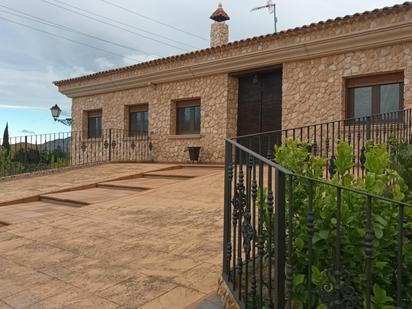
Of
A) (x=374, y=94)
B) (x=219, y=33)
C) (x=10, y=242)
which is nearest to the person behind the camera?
(x=10, y=242)

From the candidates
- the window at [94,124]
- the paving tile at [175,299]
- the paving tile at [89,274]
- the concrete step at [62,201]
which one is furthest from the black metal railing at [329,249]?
the window at [94,124]

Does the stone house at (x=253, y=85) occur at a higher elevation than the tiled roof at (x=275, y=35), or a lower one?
lower

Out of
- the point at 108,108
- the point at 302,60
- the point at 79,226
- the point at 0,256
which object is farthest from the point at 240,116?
the point at 0,256

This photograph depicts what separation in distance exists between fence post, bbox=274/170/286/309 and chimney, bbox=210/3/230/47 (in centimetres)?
1233

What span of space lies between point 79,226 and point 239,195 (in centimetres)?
322

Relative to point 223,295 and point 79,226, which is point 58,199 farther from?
point 223,295

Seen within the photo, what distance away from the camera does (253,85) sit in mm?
10906

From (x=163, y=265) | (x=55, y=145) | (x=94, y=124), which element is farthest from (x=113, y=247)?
(x=94, y=124)

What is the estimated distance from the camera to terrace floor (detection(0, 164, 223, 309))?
9.71ft

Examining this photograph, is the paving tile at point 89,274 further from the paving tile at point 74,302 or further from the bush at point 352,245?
the bush at point 352,245

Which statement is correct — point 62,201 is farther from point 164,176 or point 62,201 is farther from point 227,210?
point 227,210

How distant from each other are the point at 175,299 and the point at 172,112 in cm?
1007

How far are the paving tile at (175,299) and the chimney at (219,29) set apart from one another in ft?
38.6

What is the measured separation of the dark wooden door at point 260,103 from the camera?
10391 mm
